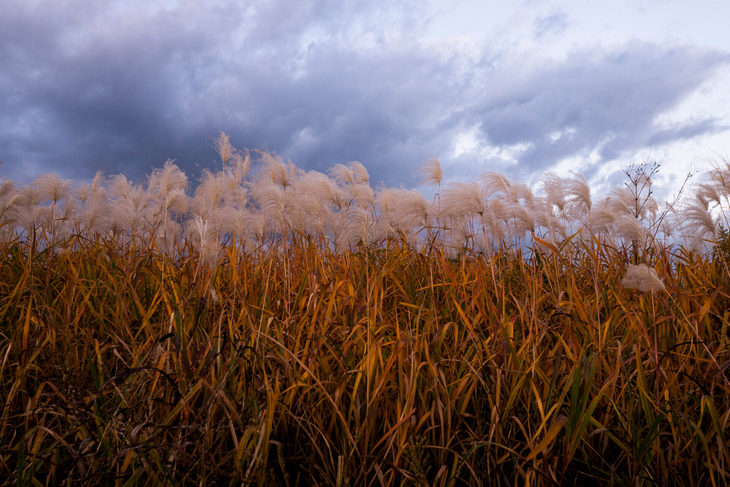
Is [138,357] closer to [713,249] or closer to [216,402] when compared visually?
[216,402]

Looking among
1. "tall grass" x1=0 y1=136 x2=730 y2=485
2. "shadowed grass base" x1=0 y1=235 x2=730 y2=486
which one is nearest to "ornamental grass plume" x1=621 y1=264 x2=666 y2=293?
"tall grass" x1=0 y1=136 x2=730 y2=485

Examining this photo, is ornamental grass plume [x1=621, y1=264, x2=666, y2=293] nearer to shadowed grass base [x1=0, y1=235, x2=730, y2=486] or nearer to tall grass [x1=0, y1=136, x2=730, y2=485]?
tall grass [x1=0, y1=136, x2=730, y2=485]

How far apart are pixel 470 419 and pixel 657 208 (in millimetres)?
5423

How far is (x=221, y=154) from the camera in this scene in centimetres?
551

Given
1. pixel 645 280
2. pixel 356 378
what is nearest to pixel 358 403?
pixel 356 378

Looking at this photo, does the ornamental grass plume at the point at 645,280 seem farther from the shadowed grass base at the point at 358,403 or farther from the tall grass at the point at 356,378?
the shadowed grass base at the point at 358,403

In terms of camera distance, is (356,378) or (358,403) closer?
(358,403)

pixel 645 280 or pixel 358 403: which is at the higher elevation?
pixel 645 280

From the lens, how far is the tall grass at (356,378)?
1805 mm

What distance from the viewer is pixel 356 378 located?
2094mm

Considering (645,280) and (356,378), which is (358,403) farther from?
(645,280)

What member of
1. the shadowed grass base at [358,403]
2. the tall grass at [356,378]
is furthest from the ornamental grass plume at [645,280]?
the shadowed grass base at [358,403]

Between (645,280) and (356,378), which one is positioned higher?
(645,280)

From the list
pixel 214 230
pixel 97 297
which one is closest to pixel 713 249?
pixel 214 230
